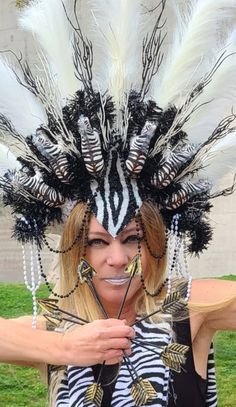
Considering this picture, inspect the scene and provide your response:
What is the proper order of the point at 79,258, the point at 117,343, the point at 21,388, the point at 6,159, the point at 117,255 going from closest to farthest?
the point at 117,343 < the point at 117,255 < the point at 79,258 < the point at 6,159 < the point at 21,388

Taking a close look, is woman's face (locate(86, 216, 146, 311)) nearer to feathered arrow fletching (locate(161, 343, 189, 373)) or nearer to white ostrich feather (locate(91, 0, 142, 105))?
feathered arrow fletching (locate(161, 343, 189, 373))

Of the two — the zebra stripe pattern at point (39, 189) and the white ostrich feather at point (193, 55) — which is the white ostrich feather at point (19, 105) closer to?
the zebra stripe pattern at point (39, 189)

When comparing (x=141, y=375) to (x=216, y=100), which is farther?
(x=216, y=100)

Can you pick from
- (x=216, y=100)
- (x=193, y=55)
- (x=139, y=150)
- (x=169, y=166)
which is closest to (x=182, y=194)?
(x=169, y=166)

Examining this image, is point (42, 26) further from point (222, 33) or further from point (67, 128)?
point (222, 33)

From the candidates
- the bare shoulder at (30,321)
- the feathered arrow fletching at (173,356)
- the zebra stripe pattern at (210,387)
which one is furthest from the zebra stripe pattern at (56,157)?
the zebra stripe pattern at (210,387)

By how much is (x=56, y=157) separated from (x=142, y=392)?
764 millimetres

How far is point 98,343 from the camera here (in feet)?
7.19

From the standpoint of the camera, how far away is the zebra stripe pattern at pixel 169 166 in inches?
96.2

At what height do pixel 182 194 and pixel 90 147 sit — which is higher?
pixel 90 147

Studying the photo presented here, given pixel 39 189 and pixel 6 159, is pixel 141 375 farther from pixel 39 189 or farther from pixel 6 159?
pixel 6 159

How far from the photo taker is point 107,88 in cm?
249

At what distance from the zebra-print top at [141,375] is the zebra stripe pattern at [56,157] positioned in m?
0.53

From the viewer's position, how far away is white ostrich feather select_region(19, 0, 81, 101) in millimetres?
2533
